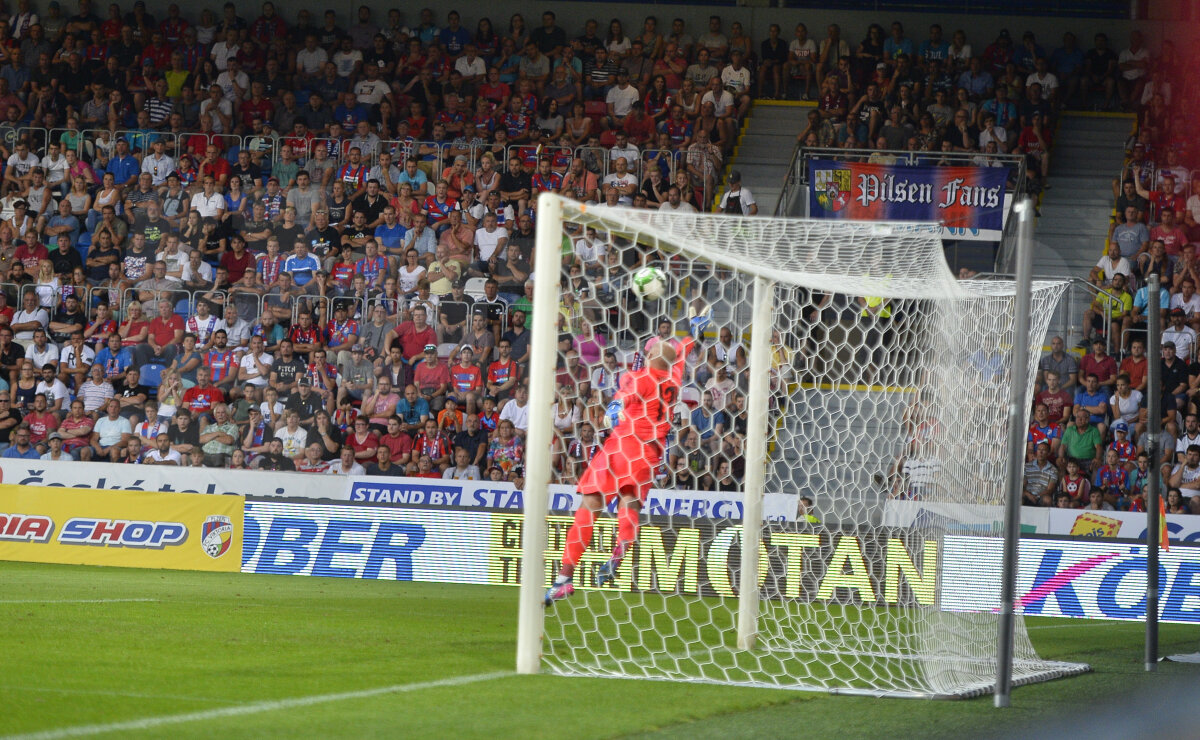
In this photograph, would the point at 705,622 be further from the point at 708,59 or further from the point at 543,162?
the point at 708,59

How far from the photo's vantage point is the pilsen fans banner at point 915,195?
1606cm

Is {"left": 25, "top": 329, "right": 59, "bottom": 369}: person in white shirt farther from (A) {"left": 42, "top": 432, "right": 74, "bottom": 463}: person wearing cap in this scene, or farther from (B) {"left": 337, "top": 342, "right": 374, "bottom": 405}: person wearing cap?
(B) {"left": 337, "top": 342, "right": 374, "bottom": 405}: person wearing cap

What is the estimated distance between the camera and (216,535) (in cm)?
1302

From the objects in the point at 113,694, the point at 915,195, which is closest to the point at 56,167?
the point at 915,195

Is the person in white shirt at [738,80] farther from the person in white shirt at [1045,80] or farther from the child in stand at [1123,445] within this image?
the child in stand at [1123,445]

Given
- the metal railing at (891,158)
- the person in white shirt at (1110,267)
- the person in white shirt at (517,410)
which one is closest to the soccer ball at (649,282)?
the person in white shirt at (517,410)

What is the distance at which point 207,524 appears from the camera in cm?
1304

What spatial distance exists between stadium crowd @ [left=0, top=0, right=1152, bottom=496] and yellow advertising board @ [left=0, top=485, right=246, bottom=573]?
83.6 inches

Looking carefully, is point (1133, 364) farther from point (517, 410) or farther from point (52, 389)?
point (52, 389)

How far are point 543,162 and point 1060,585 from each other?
30.1ft

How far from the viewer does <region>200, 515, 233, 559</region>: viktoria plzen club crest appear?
13008 mm

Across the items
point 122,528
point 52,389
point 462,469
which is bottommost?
point 122,528

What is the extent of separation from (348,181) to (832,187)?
6.63 m

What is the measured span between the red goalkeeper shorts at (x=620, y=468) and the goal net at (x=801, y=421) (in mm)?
428
